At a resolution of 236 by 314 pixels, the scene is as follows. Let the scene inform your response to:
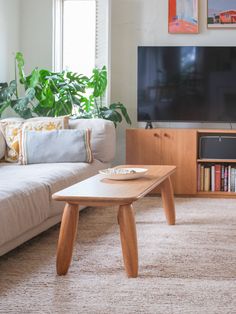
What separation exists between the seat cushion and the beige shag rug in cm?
20

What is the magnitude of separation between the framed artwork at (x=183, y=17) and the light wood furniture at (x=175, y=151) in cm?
101

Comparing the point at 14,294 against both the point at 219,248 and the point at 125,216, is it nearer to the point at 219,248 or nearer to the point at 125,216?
the point at 125,216

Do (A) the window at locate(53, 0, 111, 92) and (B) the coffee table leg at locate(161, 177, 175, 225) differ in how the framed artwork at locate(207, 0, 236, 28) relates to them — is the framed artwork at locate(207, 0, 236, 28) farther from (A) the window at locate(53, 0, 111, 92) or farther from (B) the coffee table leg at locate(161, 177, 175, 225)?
(B) the coffee table leg at locate(161, 177, 175, 225)

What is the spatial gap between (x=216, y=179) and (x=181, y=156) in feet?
1.23

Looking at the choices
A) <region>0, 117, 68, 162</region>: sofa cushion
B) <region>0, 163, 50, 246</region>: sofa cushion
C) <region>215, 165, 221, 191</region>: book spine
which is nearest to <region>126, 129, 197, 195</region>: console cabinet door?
<region>215, 165, 221, 191</region>: book spine

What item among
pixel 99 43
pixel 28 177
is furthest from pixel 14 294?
pixel 99 43

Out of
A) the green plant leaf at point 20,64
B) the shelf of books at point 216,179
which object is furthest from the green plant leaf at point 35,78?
the shelf of books at point 216,179

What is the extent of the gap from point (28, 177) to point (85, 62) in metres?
2.60

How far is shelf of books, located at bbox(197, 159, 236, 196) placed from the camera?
5.16 metres

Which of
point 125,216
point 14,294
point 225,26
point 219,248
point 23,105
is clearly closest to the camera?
point 14,294

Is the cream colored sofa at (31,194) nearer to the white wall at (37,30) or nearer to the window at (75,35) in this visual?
the window at (75,35)

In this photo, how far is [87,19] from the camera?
19.0 ft

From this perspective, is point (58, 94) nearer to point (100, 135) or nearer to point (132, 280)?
point (100, 135)

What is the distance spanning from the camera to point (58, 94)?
17.8ft
